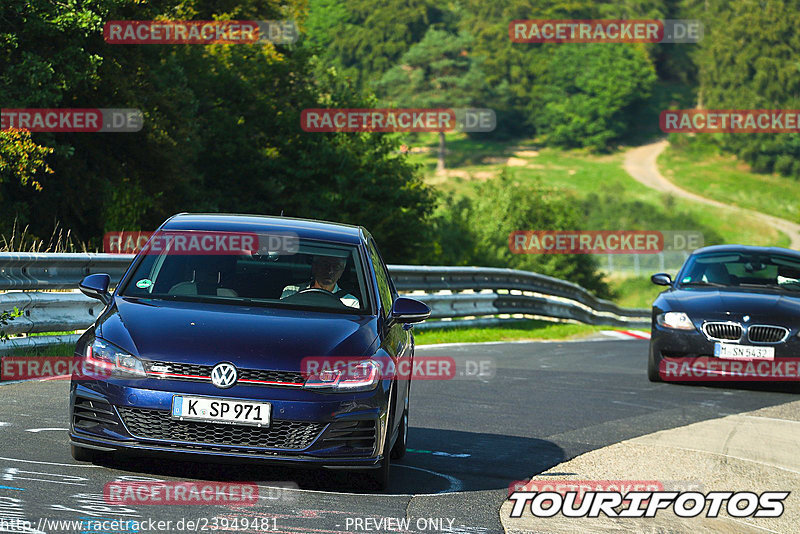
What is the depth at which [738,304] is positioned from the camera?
45.1 feet

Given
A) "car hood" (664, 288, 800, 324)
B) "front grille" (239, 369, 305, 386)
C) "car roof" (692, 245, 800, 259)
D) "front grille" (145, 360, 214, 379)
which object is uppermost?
"front grille" (145, 360, 214, 379)

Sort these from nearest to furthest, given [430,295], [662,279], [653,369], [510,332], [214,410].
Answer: [214,410] → [653,369] → [662,279] → [430,295] → [510,332]

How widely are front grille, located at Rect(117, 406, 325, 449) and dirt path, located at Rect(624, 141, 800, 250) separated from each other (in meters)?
90.6

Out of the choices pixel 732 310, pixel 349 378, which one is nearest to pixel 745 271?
pixel 732 310

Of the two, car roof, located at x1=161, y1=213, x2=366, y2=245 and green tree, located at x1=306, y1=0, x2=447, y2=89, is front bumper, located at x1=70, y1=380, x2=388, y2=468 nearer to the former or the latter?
car roof, located at x1=161, y1=213, x2=366, y2=245

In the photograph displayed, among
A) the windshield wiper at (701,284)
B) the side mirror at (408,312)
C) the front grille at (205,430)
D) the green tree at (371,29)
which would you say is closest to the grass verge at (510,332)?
the windshield wiper at (701,284)

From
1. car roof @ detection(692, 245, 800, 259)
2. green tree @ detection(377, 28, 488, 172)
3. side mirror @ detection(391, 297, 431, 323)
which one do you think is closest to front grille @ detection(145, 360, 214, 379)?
side mirror @ detection(391, 297, 431, 323)

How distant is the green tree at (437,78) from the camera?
455 ft

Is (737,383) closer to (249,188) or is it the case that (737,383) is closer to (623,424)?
(623,424)

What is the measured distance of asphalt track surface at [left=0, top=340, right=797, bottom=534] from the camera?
5809mm

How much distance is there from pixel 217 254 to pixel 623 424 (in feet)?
14.9

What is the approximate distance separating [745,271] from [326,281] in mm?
8580

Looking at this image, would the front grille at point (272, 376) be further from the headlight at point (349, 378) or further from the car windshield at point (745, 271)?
the car windshield at point (745, 271)

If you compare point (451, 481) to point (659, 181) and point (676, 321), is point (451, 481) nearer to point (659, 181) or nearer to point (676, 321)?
point (676, 321)
